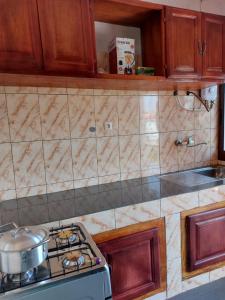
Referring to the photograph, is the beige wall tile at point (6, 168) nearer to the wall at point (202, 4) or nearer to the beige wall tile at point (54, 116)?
the beige wall tile at point (54, 116)

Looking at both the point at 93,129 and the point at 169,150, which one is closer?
the point at 93,129

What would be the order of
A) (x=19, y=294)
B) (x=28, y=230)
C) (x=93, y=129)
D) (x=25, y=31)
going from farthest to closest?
(x=93, y=129)
(x=25, y=31)
(x=28, y=230)
(x=19, y=294)

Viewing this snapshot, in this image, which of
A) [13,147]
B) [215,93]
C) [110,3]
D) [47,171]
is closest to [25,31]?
[110,3]

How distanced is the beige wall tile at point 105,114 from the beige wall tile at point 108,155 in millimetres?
58

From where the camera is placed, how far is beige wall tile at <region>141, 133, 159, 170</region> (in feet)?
6.59

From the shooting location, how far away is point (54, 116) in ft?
5.55

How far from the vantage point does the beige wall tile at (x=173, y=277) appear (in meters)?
1.58

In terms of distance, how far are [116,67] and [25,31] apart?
659 millimetres

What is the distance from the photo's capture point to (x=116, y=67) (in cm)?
166

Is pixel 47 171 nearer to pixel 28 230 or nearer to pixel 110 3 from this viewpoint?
Answer: pixel 28 230

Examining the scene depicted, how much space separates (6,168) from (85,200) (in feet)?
1.95

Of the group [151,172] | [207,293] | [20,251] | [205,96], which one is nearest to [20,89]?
[20,251]

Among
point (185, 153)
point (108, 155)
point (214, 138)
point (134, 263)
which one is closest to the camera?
point (134, 263)

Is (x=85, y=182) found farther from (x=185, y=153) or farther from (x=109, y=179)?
(x=185, y=153)
